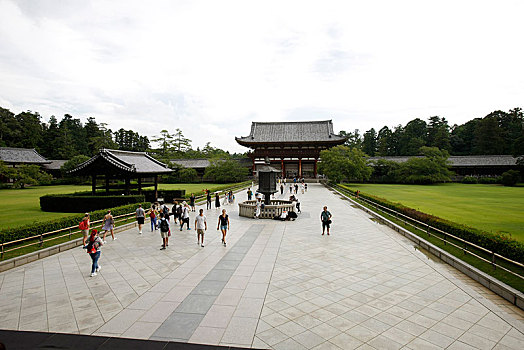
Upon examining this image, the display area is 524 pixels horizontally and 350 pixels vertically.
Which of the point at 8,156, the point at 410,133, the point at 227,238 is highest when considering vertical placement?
the point at 410,133

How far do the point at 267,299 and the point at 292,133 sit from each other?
51.0m

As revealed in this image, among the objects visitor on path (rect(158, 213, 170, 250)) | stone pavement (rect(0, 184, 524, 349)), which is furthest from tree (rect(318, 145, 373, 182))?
visitor on path (rect(158, 213, 170, 250))

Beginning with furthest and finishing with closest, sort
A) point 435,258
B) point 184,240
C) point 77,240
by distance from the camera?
point 184,240, point 77,240, point 435,258

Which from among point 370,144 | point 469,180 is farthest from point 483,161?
point 370,144

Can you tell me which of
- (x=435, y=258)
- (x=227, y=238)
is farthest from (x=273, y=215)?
(x=435, y=258)

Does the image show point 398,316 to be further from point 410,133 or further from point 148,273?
point 410,133

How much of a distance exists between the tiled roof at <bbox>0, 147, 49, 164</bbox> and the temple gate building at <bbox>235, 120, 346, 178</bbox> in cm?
3970

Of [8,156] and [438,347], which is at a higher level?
[8,156]

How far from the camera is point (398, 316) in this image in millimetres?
5352

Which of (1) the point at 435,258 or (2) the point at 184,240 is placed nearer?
(1) the point at 435,258

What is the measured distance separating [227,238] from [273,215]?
16.8 ft

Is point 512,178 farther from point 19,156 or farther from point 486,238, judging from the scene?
point 19,156

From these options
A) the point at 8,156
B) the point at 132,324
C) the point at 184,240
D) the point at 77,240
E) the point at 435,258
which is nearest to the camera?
the point at 132,324

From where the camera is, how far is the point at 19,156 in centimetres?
4975
